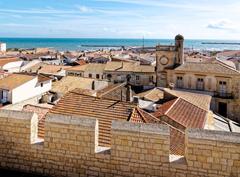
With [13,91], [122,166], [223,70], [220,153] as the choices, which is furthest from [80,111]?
[223,70]

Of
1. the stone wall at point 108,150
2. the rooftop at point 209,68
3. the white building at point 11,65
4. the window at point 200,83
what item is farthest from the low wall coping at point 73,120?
the white building at point 11,65

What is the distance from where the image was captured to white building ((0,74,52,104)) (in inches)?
1284

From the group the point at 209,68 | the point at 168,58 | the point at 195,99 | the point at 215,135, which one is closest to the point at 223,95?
the point at 209,68

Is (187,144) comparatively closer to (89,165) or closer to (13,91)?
(89,165)

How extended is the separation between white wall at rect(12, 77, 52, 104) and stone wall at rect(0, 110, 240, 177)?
2624 cm

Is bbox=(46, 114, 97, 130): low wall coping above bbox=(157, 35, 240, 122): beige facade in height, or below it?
above

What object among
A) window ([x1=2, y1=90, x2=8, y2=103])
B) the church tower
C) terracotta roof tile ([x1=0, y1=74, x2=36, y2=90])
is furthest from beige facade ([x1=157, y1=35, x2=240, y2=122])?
window ([x1=2, y1=90, x2=8, y2=103])

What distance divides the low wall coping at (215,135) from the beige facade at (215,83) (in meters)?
37.3

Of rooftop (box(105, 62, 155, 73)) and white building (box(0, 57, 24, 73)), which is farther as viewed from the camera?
white building (box(0, 57, 24, 73))

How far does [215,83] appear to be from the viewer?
4334 cm

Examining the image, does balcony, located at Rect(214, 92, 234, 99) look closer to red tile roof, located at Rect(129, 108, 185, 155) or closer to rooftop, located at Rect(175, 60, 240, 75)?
rooftop, located at Rect(175, 60, 240, 75)

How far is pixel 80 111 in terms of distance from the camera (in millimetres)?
13062

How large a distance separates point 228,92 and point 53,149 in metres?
38.7

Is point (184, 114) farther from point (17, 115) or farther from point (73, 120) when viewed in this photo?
point (17, 115)
